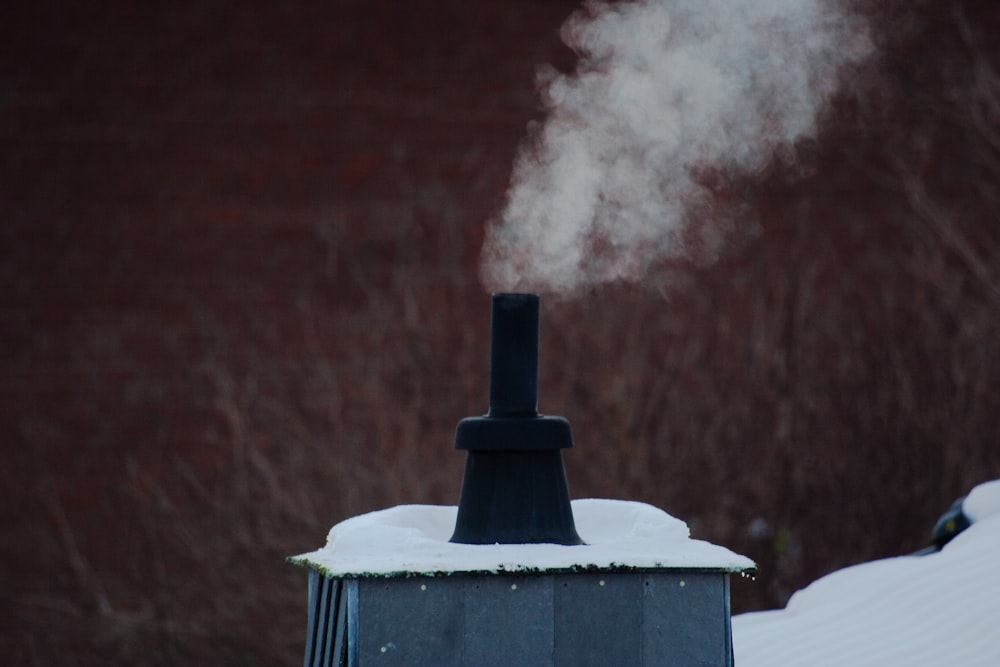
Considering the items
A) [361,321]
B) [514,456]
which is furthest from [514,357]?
[361,321]

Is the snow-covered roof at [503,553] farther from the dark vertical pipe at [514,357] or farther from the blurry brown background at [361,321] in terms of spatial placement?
the blurry brown background at [361,321]

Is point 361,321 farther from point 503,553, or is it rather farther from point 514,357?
point 503,553

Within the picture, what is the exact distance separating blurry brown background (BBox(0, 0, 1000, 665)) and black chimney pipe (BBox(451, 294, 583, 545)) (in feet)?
11.9

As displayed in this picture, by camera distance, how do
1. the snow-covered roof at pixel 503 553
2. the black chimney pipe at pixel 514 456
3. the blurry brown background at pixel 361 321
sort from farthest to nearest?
the blurry brown background at pixel 361 321 → the black chimney pipe at pixel 514 456 → the snow-covered roof at pixel 503 553

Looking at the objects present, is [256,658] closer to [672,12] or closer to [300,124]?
[300,124]

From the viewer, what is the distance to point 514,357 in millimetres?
3500

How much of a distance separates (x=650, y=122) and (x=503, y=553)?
3177 mm

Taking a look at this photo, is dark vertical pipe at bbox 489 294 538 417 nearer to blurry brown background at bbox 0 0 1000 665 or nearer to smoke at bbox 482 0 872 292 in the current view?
smoke at bbox 482 0 872 292

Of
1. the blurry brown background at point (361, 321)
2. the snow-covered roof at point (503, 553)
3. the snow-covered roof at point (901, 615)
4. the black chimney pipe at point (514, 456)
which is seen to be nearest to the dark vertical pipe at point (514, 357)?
the black chimney pipe at point (514, 456)

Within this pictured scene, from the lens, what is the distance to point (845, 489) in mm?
7215

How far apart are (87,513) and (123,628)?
0.69m

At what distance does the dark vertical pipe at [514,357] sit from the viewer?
11.4 ft

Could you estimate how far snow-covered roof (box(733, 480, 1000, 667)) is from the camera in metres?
4.71

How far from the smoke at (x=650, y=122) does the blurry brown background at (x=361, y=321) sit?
0.55 feet
